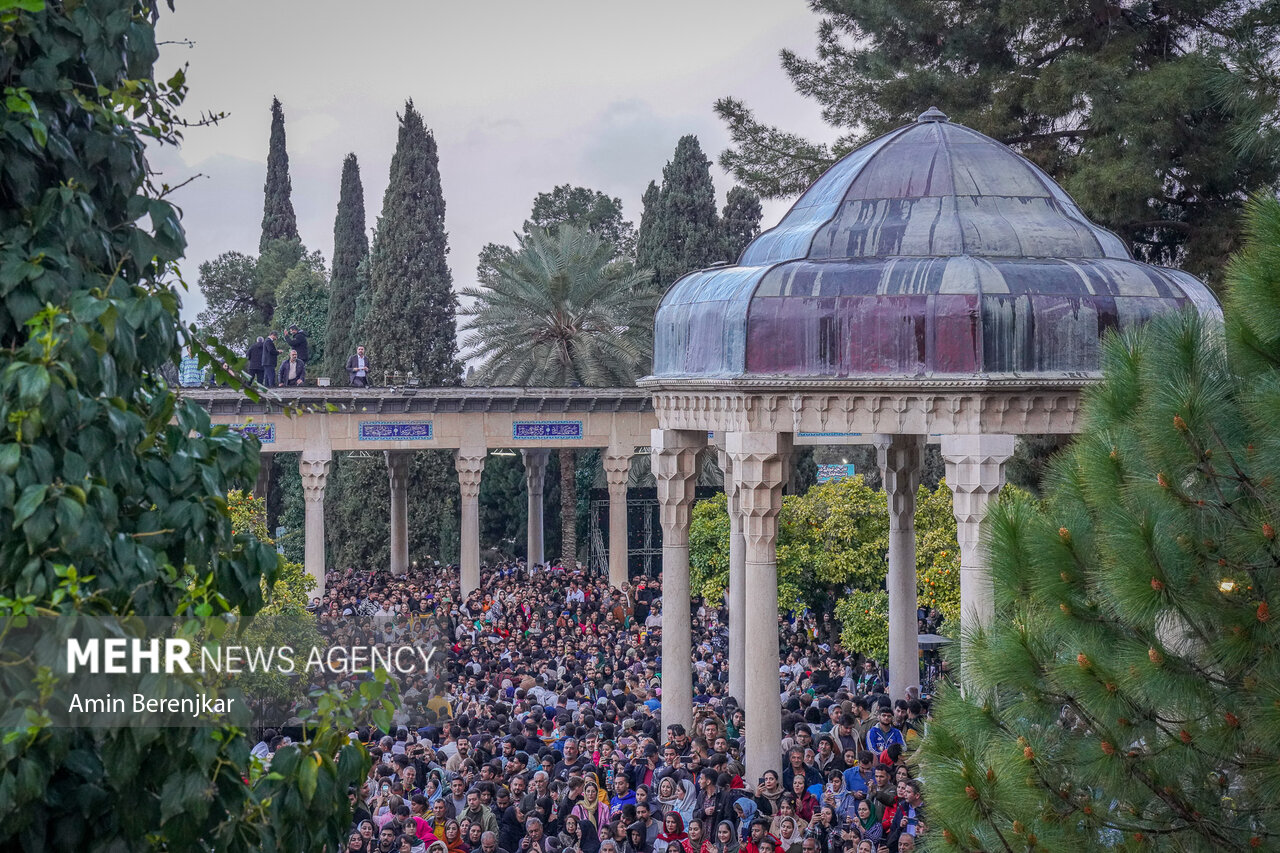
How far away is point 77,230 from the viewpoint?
14.1 ft

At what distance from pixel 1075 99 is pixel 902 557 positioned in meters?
9.37

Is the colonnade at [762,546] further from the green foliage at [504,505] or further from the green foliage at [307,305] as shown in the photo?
the green foliage at [307,305]

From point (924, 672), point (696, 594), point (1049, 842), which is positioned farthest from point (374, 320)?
point (1049, 842)

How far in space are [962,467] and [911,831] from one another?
9.95ft

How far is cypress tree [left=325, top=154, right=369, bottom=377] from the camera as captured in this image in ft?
122

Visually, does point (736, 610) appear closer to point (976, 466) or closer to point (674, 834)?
point (976, 466)

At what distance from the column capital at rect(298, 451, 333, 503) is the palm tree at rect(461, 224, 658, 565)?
5264 mm

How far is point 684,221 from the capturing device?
34125 millimetres

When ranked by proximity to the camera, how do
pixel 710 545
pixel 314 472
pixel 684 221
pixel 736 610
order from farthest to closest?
1. pixel 684 221
2. pixel 314 472
3. pixel 710 545
4. pixel 736 610

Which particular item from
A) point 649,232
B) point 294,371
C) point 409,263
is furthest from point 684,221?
point 294,371

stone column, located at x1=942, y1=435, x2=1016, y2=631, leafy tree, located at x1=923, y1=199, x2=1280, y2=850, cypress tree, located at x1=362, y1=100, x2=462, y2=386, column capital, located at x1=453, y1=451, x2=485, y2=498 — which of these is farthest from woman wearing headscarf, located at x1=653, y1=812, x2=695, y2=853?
cypress tree, located at x1=362, y1=100, x2=462, y2=386

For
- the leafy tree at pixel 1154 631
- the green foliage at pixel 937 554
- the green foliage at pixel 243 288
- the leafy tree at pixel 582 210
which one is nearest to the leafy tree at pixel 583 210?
the leafy tree at pixel 582 210

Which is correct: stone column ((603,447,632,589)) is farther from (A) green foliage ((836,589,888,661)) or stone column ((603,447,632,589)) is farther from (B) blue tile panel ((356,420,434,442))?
(A) green foliage ((836,589,888,661))

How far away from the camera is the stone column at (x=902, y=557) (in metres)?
15.2
